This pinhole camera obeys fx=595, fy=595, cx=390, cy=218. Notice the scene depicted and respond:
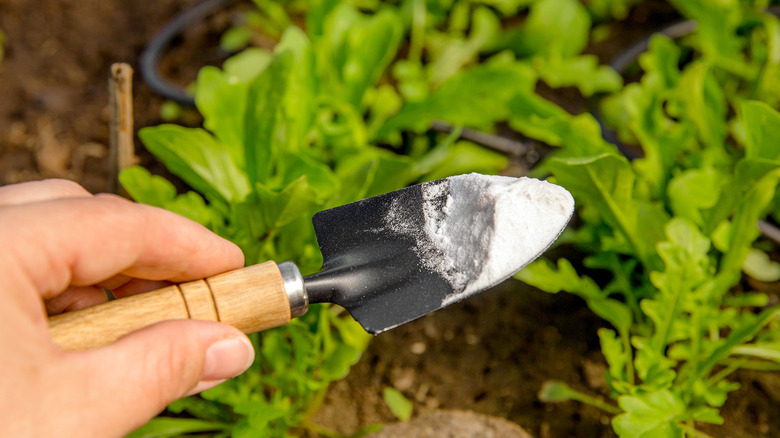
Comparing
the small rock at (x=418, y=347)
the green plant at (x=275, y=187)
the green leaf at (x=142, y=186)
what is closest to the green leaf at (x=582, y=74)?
the green plant at (x=275, y=187)

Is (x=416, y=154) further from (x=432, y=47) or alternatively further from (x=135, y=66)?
(x=135, y=66)

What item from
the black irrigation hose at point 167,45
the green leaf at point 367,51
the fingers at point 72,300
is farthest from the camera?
the black irrigation hose at point 167,45

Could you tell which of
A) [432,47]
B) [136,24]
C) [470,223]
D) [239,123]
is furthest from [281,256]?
[136,24]

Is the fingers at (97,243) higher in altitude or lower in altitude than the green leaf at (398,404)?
higher

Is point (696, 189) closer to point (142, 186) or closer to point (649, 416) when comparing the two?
point (649, 416)

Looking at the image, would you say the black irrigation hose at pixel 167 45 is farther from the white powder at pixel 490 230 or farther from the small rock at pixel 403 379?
the white powder at pixel 490 230

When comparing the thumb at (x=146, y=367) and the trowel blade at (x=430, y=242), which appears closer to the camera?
the thumb at (x=146, y=367)

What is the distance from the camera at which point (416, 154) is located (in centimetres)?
131

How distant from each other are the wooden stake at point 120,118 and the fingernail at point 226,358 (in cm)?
46

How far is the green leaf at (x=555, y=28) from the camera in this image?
4.93 feet

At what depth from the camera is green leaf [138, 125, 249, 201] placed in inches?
35.4

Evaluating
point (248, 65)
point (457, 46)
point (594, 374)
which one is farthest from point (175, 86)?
point (594, 374)

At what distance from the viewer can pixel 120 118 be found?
0.88 metres

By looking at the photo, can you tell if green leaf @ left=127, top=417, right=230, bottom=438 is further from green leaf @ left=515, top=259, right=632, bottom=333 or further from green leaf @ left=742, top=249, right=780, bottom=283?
green leaf @ left=742, top=249, right=780, bottom=283
